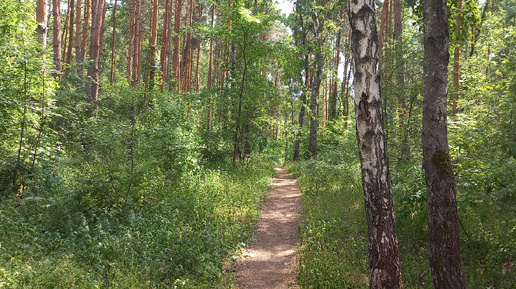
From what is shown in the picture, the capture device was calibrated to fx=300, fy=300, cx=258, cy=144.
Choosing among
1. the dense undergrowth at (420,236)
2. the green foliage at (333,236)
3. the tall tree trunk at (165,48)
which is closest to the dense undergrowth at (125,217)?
the green foliage at (333,236)

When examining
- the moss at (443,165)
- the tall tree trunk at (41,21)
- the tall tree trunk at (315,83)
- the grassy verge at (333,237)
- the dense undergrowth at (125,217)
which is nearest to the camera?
the moss at (443,165)

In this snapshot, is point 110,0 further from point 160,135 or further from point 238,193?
point 238,193

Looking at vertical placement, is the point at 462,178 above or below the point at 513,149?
below

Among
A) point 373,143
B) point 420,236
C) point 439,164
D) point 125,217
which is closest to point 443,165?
point 439,164

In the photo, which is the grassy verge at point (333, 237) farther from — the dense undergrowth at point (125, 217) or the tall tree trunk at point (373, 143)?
the dense undergrowth at point (125, 217)

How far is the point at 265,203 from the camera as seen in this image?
9594 mm

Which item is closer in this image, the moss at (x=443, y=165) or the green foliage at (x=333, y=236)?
the moss at (x=443, y=165)

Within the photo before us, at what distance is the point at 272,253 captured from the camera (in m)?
6.06

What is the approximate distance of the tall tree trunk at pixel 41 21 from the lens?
8.78 m

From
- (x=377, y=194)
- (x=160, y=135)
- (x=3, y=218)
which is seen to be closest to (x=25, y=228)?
(x=3, y=218)

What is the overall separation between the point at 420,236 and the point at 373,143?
3.56 meters

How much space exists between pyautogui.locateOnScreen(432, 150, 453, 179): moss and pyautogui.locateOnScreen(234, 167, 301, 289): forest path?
267cm

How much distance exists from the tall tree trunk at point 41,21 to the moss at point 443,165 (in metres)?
10.3

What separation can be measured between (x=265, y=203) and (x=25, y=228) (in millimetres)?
6232
